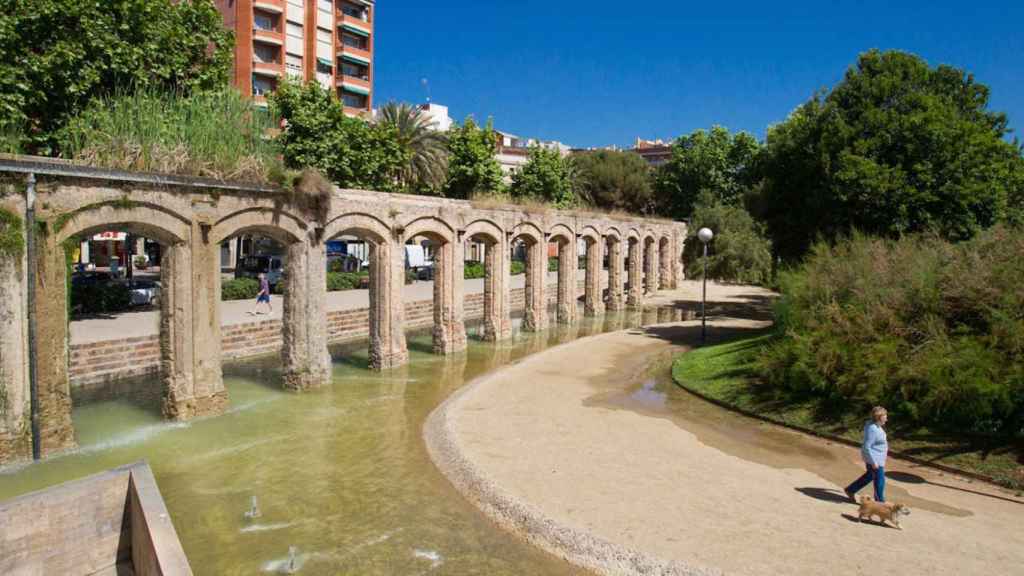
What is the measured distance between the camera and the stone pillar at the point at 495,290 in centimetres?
2025

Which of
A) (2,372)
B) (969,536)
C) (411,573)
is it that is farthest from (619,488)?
(2,372)

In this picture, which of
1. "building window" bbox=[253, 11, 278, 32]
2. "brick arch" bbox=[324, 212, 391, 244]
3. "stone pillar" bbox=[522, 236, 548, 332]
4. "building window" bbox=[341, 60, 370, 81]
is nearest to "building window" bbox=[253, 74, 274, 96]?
"building window" bbox=[253, 11, 278, 32]

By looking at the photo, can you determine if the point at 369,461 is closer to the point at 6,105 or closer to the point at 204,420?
the point at 204,420

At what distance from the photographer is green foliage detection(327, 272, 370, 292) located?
27719 millimetres

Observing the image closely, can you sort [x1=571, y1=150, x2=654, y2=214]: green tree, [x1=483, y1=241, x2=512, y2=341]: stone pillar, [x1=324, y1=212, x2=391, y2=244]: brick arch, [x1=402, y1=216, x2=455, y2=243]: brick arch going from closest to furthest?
[x1=324, y1=212, x2=391, y2=244]: brick arch
[x1=402, y1=216, x2=455, y2=243]: brick arch
[x1=483, y1=241, x2=512, y2=341]: stone pillar
[x1=571, y1=150, x2=654, y2=214]: green tree

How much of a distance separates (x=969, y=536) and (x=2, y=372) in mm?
12638

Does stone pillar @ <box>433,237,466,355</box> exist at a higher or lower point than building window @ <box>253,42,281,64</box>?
lower

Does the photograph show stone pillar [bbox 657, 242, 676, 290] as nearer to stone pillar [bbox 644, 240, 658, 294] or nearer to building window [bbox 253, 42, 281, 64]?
stone pillar [bbox 644, 240, 658, 294]

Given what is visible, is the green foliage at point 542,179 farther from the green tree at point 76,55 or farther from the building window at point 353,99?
the green tree at point 76,55

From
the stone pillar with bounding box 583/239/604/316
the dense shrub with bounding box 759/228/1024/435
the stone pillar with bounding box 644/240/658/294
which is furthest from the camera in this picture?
the stone pillar with bounding box 644/240/658/294

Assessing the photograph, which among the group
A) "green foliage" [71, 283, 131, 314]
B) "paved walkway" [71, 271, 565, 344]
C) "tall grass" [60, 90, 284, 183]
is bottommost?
"paved walkway" [71, 271, 565, 344]

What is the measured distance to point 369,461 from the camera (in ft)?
32.9

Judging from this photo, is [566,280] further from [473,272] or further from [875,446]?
[875,446]

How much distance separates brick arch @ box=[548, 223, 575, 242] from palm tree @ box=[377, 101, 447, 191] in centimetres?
1379
